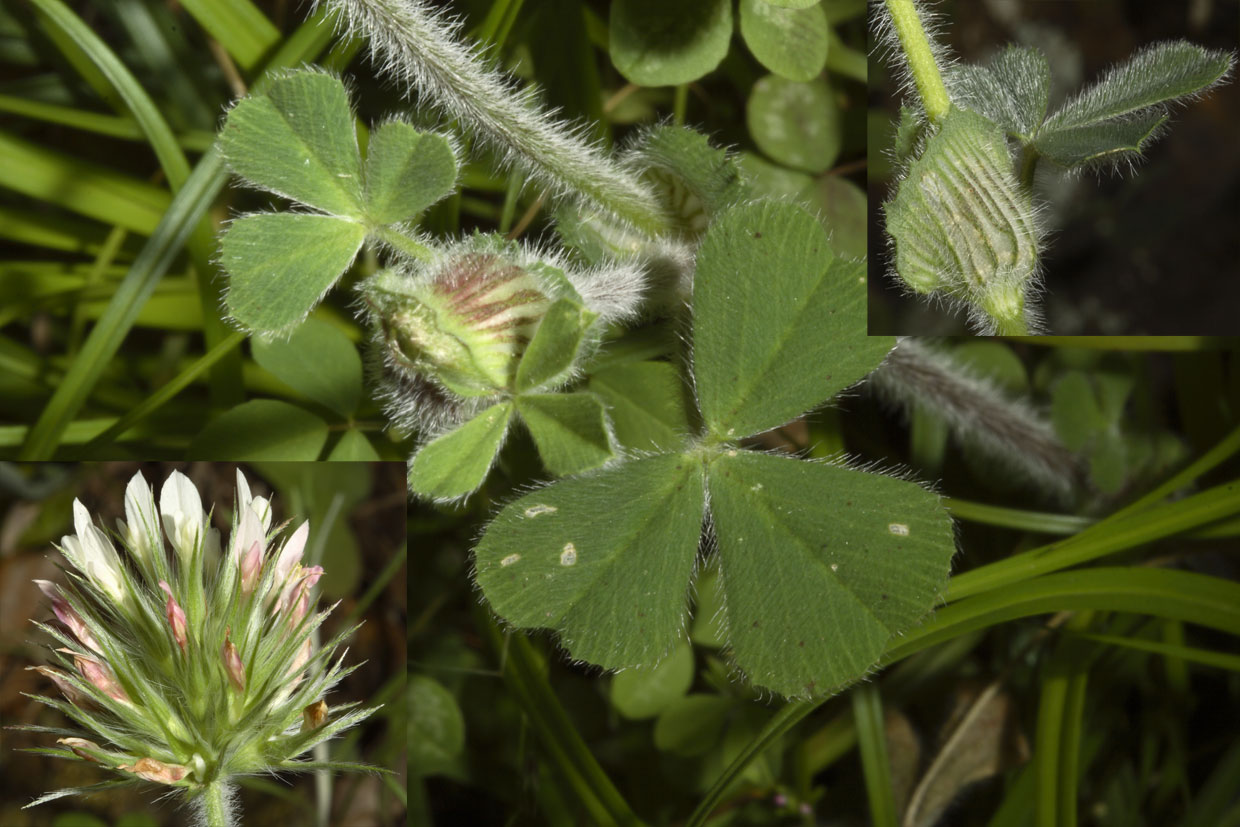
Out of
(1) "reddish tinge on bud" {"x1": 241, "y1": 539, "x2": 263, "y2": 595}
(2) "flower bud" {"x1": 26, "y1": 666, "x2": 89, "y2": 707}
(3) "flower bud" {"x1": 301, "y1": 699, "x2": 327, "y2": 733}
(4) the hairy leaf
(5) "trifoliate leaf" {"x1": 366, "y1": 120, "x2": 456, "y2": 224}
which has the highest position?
(5) "trifoliate leaf" {"x1": 366, "y1": 120, "x2": 456, "y2": 224}

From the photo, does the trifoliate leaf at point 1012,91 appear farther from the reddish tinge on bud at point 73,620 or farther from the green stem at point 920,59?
the reddish tinge on bud at point 73,620

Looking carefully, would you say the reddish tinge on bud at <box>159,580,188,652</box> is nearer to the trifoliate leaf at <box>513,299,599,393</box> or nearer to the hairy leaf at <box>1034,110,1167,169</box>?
the trifoliate leaf at <box>513,299,599,393</box>

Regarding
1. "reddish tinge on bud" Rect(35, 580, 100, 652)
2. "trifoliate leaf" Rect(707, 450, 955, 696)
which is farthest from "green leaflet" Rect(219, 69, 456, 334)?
"trifoliate leaf" Rect(707, 450, 955, 696)

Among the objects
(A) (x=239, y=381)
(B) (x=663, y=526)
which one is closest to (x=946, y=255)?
(B) (x=663, y=526)

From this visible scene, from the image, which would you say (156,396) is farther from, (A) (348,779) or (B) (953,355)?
(B) (953,355)

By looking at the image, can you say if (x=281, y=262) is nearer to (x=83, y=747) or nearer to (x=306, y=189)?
(x=306, y=189)

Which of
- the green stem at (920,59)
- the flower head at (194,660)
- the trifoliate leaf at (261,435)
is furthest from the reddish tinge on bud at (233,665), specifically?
the green stem at (920,59)

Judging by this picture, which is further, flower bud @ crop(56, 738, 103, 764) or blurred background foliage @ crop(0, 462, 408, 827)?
blurred background foliage @ crop(0, 462, 408, 827)
